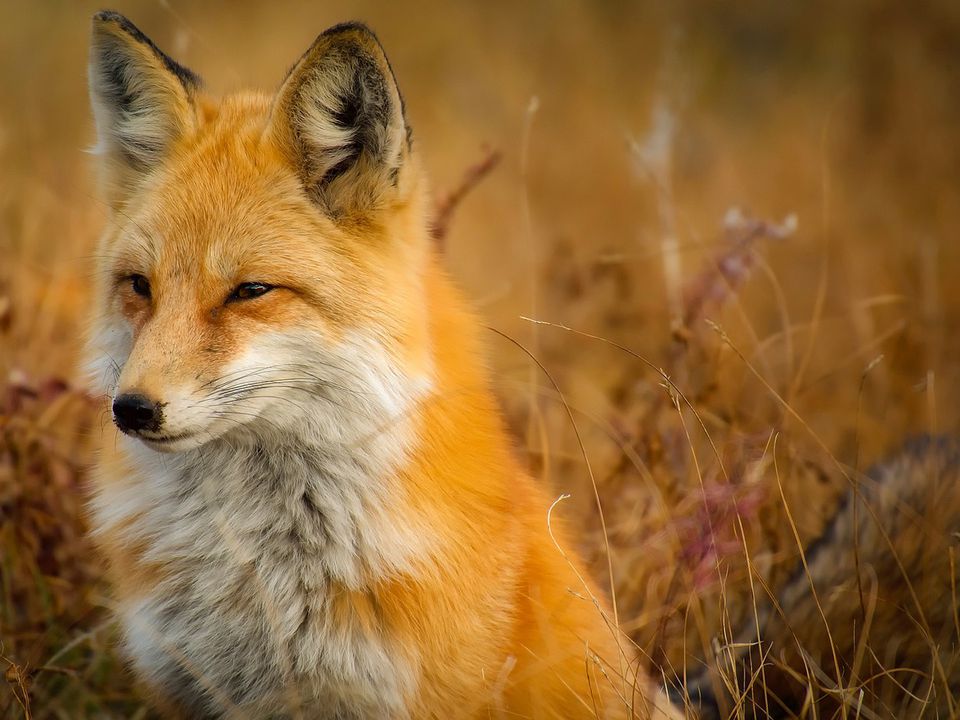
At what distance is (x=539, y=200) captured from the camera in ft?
25.4

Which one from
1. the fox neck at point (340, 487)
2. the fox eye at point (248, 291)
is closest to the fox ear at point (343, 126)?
the fox eye at point (248, 291)

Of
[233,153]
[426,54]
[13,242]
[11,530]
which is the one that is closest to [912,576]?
[233,153]

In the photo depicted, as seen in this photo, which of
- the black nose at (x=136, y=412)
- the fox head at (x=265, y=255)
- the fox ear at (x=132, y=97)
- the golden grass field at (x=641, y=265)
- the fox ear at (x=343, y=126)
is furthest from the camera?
the golden grass field at (x=641, y=265)

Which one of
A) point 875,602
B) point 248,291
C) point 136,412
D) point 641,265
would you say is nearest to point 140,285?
point 248,291

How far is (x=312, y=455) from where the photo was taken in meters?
2.29

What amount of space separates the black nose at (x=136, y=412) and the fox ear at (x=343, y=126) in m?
0.72

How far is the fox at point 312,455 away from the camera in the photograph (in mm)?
2139

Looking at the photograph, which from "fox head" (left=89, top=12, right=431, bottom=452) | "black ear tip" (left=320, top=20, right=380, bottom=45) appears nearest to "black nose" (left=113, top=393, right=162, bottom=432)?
"fox head" (left=89, top=12, right=431, bottom=452)

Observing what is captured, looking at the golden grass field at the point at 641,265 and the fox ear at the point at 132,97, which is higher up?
the fox ear at the point at 132,97

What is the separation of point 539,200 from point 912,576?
212 inches

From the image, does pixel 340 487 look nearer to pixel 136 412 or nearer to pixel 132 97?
pixel 136 412

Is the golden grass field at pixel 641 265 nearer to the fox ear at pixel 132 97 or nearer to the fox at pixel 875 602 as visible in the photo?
Result: the fox at pixel 875 602

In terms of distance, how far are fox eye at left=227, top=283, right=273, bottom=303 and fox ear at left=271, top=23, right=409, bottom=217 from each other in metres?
0.31

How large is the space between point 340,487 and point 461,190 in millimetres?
1675
